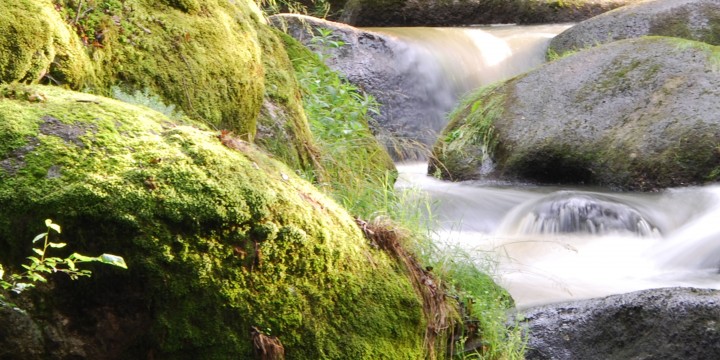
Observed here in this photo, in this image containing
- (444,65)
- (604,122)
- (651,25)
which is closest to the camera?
(604,122)

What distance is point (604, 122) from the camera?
8359 millimetres

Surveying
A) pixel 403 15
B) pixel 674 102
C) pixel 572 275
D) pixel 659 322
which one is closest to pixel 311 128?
pixel 572 275

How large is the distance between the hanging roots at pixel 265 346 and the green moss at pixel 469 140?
577 centimetres

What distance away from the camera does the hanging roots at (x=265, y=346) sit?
2.87 m

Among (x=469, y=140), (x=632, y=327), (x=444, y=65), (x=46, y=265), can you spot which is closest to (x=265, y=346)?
(x=46, y=265)

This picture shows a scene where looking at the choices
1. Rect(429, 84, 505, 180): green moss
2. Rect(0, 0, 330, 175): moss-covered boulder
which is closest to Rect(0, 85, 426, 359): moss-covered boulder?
Rect(0, 0, 330, 175): moss-covered boulder

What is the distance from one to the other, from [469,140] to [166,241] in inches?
257

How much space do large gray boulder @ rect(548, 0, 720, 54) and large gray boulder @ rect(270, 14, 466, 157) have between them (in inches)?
64.4

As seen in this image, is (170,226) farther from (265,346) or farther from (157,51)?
(157,51)

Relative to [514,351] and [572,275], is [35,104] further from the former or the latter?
[572,275]

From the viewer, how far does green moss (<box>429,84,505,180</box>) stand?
348 inches

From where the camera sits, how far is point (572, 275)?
19.1 ft

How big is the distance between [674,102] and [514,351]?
494cm

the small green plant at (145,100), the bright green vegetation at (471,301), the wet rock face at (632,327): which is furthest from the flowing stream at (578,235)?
the small green plant at (145,100)
